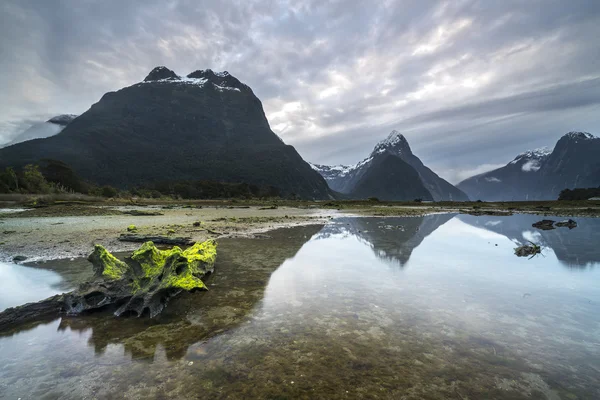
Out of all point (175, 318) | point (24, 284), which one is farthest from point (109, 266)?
point (175, 318)

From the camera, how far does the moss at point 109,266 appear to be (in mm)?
7640

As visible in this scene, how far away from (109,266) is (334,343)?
23.1ft

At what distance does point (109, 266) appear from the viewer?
789cm

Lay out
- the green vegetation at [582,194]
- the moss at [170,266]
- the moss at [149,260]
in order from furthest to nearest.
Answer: the green vegetation at [582,194], the moss at [149,260], the moss at [170,266]

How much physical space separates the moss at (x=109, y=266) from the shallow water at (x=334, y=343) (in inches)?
64.5

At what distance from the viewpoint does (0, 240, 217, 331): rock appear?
20.7 feet

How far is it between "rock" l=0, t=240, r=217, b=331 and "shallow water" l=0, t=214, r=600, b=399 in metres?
0.42

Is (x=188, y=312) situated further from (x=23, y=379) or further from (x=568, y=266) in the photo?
(x=568, y=266)

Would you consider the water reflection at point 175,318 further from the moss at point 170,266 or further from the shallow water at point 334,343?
the moss at point 170,266

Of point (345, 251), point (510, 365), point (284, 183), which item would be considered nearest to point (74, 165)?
point (284, 183)

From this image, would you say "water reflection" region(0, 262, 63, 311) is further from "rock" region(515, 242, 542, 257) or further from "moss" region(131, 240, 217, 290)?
"rock" region(515, 242, 542, 257)

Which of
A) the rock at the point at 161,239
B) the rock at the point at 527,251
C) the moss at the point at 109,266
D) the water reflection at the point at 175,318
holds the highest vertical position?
the moss at the point at 109,266

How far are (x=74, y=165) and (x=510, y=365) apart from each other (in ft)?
542

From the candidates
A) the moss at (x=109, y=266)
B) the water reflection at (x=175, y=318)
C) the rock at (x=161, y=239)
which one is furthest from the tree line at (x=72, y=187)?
the water reflection at (x=175, y=318)
